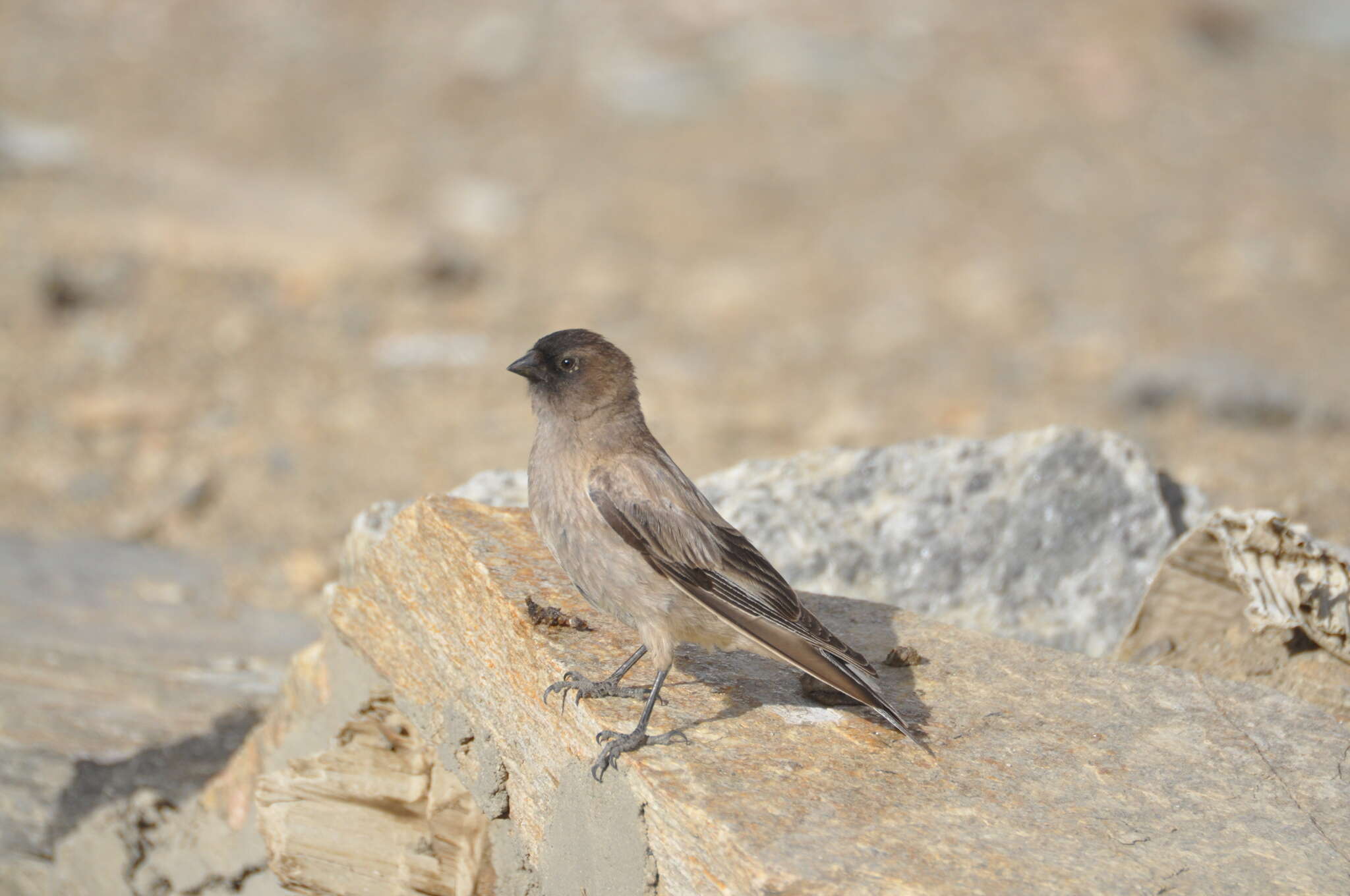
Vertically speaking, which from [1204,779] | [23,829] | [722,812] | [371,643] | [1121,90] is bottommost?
[1204,779]

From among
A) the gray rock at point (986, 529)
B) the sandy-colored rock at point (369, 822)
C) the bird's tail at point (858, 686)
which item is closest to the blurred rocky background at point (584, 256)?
the sandy-colored rock at point (369, 822)

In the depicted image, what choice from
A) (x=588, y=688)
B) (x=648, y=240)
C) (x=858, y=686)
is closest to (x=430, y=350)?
(x=648, y=240)

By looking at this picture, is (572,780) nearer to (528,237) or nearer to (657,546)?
(657,546)

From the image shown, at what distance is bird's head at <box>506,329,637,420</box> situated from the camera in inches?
173

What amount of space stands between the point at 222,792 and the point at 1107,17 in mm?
15726

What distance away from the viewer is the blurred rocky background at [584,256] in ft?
27.7

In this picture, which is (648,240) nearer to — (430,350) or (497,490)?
(430,350)

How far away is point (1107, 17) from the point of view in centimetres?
1733

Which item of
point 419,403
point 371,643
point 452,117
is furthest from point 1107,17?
point 371,643

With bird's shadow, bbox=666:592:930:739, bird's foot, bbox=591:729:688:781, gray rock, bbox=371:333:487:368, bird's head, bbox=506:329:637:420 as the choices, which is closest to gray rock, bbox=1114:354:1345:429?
gray rock, bbox=371:333:487:368

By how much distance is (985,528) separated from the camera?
5.55m

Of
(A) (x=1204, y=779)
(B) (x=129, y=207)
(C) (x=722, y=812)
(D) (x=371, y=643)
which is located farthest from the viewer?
(B) (x=129, y=207)

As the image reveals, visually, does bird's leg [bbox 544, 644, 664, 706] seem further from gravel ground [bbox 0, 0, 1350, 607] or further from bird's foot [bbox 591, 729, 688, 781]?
gravel ground [bbox 0, 0, 1350, 607]

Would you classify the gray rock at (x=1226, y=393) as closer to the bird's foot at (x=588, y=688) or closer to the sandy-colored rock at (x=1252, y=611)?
the sandy-colored rock at (x=1252, y=611)
